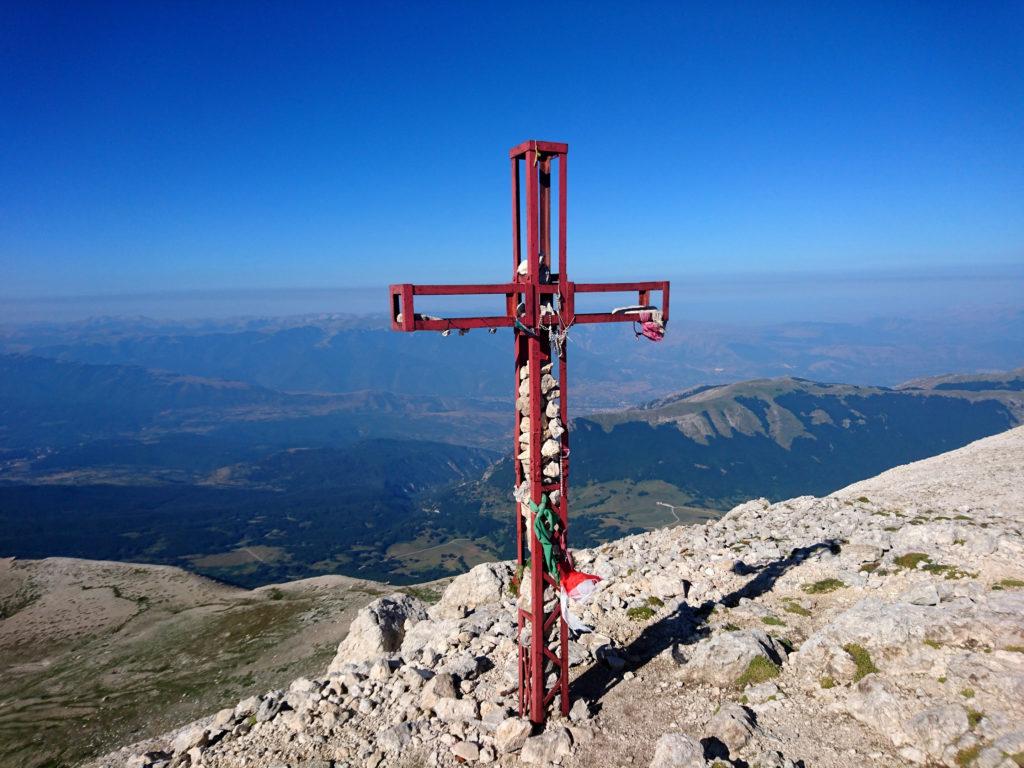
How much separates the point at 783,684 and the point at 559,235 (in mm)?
11220

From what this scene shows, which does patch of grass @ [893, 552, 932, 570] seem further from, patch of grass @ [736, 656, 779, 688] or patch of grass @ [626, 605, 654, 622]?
patch of grass @ [626, 605, 654, 622]

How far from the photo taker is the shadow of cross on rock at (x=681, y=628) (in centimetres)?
1445

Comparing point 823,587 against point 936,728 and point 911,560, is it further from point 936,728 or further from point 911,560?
point 936,728

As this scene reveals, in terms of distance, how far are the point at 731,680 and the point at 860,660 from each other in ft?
9.36

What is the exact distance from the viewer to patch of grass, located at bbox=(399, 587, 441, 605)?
118 feet

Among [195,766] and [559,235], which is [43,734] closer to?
[195,766]

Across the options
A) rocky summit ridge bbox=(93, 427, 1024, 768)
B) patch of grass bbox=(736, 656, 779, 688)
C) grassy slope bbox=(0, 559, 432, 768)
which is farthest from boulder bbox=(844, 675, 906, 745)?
grassy slope bbox=(0, 559, 432, 768)

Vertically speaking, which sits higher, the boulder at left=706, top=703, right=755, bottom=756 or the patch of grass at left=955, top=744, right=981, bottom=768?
the patch of grass at left=955, top=744, right=981, bottom=768

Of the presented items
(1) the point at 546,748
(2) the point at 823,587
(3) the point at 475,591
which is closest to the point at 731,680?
→ (1) the point at 546,748

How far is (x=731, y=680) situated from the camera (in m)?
13.8

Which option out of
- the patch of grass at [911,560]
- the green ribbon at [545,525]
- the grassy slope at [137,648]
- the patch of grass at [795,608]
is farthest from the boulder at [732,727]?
the grassy slope at [137,648]

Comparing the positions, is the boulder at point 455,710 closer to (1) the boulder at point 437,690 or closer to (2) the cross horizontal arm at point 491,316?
(1) the boulder at point 437,690

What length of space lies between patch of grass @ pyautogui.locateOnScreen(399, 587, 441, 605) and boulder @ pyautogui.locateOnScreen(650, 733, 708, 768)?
25.8 metres

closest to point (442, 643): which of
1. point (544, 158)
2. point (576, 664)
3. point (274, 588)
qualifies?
point (576, 664)
